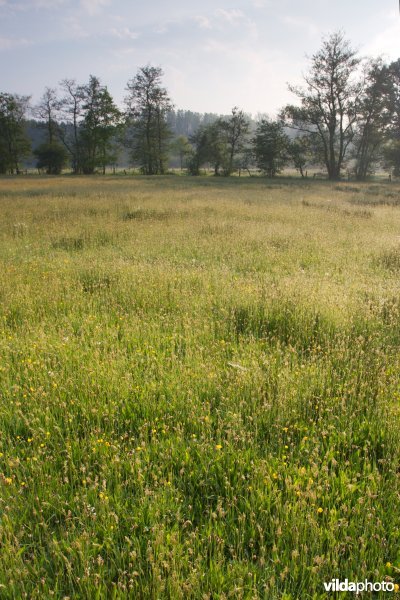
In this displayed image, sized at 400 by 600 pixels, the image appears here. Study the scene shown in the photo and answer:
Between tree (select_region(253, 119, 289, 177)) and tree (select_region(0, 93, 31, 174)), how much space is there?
36.1 m

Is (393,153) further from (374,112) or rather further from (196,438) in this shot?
(196,438)

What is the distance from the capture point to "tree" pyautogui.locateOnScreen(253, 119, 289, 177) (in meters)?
59.8

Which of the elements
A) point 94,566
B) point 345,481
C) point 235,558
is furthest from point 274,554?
point 94,566

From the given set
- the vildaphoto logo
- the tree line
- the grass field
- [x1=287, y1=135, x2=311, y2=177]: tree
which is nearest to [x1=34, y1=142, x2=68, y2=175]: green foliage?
the tree line

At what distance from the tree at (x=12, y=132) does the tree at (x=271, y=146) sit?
3607cm

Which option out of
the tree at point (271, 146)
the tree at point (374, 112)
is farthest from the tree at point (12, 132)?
the tree at point (374, 112)

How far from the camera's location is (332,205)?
20234mm

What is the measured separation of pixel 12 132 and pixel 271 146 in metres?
39.8

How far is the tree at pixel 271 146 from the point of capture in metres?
59.8

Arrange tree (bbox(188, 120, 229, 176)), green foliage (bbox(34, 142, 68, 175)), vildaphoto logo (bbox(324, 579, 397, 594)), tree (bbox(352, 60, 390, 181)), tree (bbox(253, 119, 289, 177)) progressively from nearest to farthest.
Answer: vildaphoto logo (bbox(324, 579, 397, 594)) < tree (bbox(352, 60, 390, 181)) < tree (bbox(253, 119, 289, 177)) < green foliage (bbox(34, 142, 68, 175)) < tree (bbox(188, 120, 229, 176))

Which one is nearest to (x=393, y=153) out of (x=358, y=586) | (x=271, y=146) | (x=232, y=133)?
(x=271, y=146)

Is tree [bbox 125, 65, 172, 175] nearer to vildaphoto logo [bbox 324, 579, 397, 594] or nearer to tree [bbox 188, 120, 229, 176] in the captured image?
tree [bbox 188, 120, 229, 176]

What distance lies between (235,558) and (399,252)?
9.10 metres

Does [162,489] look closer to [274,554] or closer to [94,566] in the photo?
[94,566]
